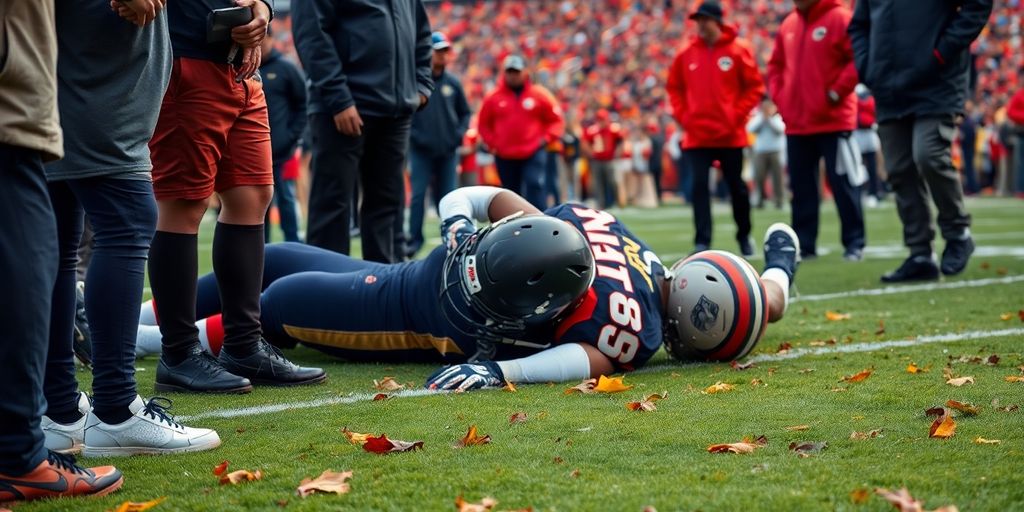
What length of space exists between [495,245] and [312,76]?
260 cm

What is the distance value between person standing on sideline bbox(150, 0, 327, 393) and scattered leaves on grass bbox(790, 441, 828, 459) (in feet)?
6.56

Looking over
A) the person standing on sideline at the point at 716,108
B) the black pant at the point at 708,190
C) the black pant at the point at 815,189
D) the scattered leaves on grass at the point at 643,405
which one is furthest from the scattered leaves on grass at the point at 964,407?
the black pant at the point at 708,190

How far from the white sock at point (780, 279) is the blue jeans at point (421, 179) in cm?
681

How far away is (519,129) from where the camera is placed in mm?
13750

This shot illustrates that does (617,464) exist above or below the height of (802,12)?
below

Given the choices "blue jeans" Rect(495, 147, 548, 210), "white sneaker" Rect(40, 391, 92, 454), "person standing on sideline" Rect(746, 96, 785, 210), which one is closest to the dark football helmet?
"white sneaker" Rect(40, 391, 92, 454)

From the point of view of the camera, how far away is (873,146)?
20.1m

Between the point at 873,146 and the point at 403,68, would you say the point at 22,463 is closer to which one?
the point at 403,68

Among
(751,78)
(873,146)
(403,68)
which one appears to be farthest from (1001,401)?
(873,146)

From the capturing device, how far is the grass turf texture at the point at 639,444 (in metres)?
2.93

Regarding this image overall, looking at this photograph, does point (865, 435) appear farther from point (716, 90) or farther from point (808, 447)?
point (716, 90)

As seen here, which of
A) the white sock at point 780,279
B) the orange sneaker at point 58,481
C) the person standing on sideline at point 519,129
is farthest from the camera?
the person standing on sideline at point 519,129

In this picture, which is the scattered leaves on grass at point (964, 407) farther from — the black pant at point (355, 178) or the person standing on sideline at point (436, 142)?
the person standing on sideline at point (436, 142)

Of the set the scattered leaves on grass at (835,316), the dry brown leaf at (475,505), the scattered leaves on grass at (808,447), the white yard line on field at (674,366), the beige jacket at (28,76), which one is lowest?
the scattered leaves on grass at (835,316)
